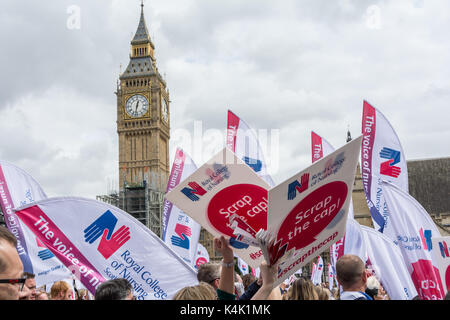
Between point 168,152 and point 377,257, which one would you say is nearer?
point 377,257

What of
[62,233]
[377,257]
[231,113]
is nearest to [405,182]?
[377,257]

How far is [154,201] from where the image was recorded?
63.4 meters

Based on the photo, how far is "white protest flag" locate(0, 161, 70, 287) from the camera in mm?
6583

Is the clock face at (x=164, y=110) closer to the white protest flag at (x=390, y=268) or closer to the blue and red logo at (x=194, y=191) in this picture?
the white protest flag at (x=390, y=268)

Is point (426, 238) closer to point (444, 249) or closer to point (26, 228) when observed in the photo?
point (444, 249)

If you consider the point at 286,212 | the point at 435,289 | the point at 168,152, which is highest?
the point at 168,152

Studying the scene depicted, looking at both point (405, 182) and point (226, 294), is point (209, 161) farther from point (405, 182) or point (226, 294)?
point (405, 182)

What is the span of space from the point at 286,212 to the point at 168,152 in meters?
78.9

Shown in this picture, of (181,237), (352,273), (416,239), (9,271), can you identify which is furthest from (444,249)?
(181,237)

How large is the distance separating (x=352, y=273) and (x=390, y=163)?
248 inches

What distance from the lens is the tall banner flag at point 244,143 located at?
12.1 meters

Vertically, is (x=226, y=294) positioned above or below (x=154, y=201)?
below

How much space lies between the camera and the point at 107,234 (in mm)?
4840
